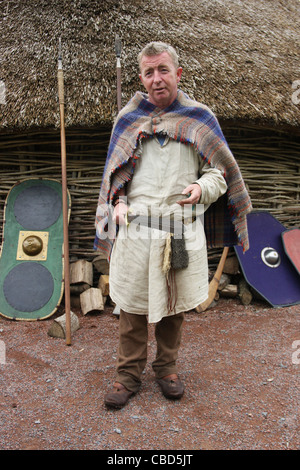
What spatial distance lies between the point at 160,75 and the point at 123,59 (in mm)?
2104

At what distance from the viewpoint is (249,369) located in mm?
2635

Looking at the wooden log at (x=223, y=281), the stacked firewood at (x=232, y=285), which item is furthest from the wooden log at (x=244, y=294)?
the wooden log at (x=223, y=281)

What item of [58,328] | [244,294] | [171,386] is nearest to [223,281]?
[244,294]

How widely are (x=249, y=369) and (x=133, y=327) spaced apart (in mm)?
956

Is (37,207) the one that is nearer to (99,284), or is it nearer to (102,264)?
(102,264)

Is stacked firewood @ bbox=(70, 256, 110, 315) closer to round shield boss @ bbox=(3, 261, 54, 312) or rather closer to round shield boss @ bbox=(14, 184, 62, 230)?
round shield boss @ bbox=(3, 261, 54, 312)

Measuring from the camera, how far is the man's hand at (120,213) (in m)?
1.98

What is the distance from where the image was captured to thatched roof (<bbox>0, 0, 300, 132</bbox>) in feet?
11.9

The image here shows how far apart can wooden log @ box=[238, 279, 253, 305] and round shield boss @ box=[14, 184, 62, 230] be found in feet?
6.36

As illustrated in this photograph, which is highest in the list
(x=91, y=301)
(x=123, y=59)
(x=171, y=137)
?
(x=123, y=59)

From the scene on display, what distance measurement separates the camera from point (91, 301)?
3.71 meters

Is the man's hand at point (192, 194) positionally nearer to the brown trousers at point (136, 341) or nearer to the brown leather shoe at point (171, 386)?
the brown trousers at point (136, 341)

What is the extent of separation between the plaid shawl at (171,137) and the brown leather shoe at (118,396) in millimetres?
770

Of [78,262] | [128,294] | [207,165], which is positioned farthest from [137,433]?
[78,262]
